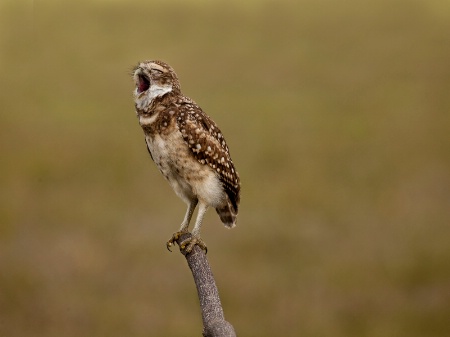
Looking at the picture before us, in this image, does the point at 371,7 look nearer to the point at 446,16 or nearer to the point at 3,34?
the point at 446,16

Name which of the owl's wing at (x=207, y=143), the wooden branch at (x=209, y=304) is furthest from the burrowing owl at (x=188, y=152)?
the wooden branch at (x=209, y=304)

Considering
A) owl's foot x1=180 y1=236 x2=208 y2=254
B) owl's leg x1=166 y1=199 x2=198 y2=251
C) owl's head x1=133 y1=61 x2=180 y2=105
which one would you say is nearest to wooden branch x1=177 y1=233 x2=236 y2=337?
owl's foot x1=180 y1=236 x2=208 y2=254

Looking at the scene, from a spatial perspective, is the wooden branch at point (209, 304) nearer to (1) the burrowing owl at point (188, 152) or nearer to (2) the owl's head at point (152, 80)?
(1) the burrowing owl at point (188, 152)

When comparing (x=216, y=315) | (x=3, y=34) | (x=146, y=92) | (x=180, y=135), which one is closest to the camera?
(x=216, y=315)

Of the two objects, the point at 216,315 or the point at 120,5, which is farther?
the point at 120,5

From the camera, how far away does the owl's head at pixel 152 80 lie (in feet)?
5.49

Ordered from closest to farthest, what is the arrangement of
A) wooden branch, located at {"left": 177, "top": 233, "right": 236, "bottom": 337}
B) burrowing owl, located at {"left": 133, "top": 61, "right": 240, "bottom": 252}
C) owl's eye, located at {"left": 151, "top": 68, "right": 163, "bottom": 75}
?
wooden branch, located at {"left": 177, "top": 233, "right": 236, "bottom": 337} < owl's eye, located at {"left": 151, "top": 68, "right": 163, "bottom": 75} < burrowing owl, located at {"left": 133, "top": 61, "right": 240, "bottom": 252}

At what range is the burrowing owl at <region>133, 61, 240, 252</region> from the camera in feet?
5.91

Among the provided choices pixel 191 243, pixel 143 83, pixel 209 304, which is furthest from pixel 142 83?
pixel 209 304

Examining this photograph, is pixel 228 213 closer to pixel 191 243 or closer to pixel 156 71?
pixel 191 243

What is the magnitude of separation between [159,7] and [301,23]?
0.79 m

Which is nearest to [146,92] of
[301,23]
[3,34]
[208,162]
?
[208,162]

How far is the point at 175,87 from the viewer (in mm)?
1760

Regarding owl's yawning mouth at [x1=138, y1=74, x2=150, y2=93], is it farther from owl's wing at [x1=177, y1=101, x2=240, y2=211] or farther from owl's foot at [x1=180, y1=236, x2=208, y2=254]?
owl's foot at [x1=180, y1=236, x2=208, y2=254]
